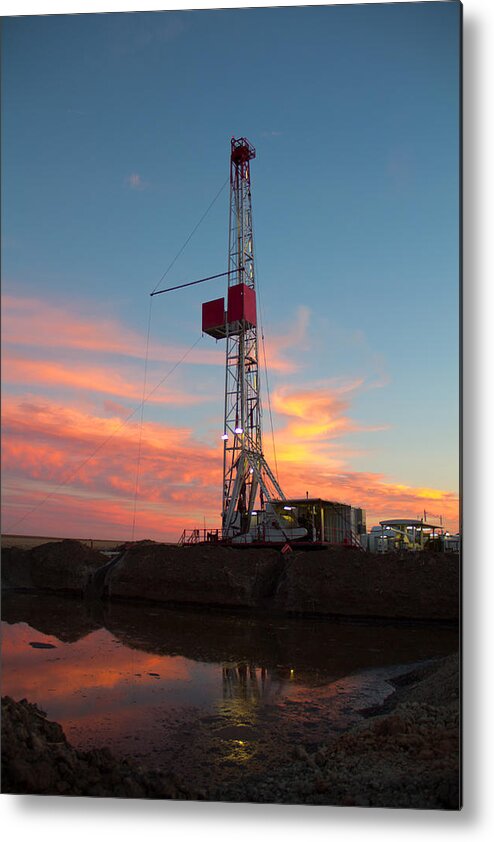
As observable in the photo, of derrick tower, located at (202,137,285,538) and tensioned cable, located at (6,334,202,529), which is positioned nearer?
tensioned cable, located at (6,334,202,529)

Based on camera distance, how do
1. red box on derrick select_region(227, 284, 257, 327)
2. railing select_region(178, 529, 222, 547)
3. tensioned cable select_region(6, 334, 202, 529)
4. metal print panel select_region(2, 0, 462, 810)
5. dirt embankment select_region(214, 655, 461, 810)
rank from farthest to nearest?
1. red box on derrick select_region(227, 284, 257, 327)
2. railing select_region(178, 529, 222, 547)
3. tensioned cable select_region(6, 334, 202, 529)
4. metal print panel select_region(2, 0, 462, 810)
5. dirt embankment select_region(214, 655, 461, 810)

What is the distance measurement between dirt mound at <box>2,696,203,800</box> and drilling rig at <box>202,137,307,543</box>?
28.6ft

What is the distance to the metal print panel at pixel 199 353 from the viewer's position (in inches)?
155

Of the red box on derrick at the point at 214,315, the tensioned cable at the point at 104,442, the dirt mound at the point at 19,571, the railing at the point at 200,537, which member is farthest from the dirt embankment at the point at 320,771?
the red box on derrick at the point at 214,315

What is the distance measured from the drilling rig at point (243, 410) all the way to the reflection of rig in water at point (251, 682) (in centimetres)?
617

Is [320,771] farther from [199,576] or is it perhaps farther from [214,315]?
[214,315]

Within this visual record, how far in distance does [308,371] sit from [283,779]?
15.2 feet

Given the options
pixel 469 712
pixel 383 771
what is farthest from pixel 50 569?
pixel 469 712

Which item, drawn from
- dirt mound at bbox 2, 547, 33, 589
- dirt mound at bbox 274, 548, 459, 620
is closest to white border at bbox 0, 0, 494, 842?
dirt mound at bbox 274, 548, 459, 620

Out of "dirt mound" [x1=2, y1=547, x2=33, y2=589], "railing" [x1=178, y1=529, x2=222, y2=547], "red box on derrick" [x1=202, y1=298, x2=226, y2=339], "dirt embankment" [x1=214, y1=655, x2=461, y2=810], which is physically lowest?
"dirt mound" [x1=2, y1=547, x2=33, y2=589]

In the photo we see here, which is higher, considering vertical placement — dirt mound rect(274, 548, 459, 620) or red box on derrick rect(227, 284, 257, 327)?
red box on derrick rect(227, 284, 257, 327)

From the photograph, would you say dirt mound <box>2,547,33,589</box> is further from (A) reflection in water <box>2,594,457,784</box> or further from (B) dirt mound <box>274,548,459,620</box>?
(B) dirt mound <box>274,548,459,620</box>

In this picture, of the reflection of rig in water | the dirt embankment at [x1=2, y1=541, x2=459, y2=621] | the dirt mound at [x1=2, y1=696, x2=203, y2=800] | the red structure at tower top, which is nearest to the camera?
the dirt mound at [x1=2, y1=696, x2=203, y2=800]

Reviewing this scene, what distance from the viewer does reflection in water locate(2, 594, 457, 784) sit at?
4.16 metres
